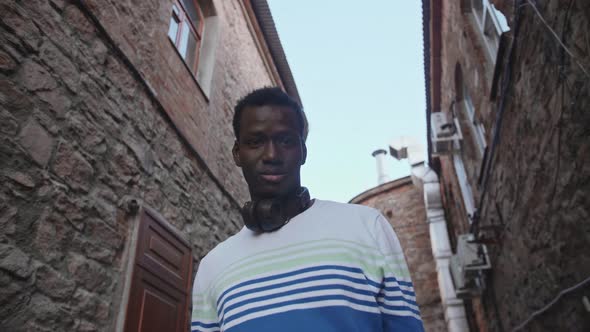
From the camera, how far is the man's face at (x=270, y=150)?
1515mm

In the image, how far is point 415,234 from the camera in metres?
11.6

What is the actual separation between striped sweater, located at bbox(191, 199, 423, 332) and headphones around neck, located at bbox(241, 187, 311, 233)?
3 cm

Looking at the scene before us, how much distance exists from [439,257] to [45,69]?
8.96 meters

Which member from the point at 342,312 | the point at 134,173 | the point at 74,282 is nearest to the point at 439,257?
the point at 134,173

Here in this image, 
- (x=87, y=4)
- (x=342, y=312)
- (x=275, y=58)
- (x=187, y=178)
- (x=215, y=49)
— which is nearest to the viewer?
(x=342, y=312)

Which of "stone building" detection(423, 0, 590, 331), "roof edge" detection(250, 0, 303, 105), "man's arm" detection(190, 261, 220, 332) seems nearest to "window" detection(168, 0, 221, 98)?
"roof edge" detection(250, 0, 303, 105)

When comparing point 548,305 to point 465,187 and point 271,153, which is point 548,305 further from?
point 465,187

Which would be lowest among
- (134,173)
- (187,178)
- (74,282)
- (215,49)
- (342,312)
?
(342,312)

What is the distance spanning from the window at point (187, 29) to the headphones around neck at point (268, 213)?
12.4ft

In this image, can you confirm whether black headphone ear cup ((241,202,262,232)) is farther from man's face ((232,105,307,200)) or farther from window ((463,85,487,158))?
window ((463,85,487,158))

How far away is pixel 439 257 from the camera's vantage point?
9.74 metres

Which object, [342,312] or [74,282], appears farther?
[74,282]

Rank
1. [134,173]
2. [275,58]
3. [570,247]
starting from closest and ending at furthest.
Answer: [570,247] < [134,173] < [275,58]

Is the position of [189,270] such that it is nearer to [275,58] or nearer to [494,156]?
[494,156]
